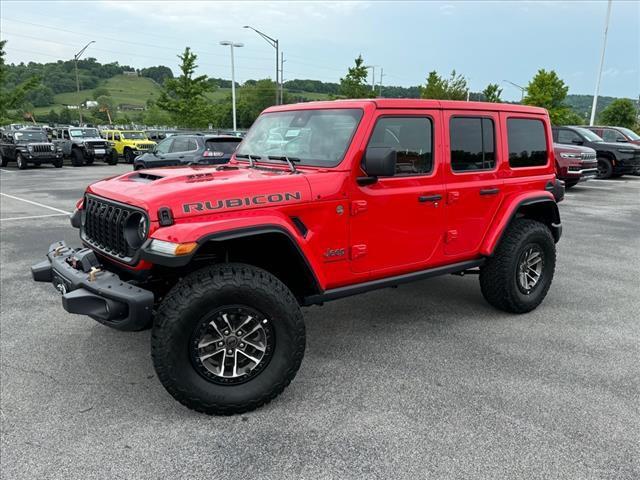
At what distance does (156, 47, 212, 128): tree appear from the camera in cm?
3791

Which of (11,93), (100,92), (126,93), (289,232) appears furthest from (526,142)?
(126,93)

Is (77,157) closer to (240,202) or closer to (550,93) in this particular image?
(240,202)

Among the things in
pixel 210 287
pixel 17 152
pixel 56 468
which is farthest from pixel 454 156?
pixel 17 152

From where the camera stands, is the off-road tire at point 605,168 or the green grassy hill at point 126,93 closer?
the off-road tire at point 605,168

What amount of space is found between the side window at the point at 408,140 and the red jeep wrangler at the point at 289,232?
0.03ft

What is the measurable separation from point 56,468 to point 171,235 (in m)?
1.34

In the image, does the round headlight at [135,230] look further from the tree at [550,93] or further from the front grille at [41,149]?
the tree at [550,93]

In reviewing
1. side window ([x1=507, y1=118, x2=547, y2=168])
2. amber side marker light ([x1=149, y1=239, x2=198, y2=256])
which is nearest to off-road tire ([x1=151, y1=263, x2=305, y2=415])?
amber side marker light ([x1=149, y1=239, x2=198, y2=256])

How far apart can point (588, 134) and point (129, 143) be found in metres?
21.7

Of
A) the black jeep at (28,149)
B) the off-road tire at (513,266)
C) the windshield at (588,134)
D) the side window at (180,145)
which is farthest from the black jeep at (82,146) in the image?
the off-road tire at (513,266)

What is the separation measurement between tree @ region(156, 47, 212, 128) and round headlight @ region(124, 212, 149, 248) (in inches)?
1469

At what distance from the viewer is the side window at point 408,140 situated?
3.72m

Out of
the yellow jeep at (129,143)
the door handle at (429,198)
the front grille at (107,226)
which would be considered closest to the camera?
the front grille at (107,226)

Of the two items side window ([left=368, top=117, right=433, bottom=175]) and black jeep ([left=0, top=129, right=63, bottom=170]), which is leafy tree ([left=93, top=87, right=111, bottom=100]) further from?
side window ([left=368, top=117, right=433, bottom=175])
